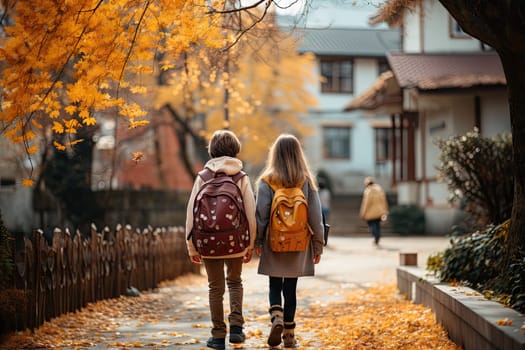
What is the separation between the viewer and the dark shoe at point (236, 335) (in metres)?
7.95

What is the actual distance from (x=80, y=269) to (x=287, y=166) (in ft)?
12.2

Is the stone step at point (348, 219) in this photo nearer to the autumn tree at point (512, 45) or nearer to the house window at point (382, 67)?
the house window at point (382, 67)

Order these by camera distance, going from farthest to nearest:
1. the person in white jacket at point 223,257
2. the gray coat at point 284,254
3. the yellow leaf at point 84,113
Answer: the yellow leaf at point 84,113 < the gray coat at point 284,254 < the person in white jacket at point 223,257

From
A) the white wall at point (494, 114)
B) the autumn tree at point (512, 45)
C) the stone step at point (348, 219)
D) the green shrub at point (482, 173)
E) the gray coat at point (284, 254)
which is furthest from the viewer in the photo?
the stone step at point (348, 219)

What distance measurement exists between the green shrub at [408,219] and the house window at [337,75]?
671 inches

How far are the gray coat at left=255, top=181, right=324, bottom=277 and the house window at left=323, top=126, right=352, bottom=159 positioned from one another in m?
38.7

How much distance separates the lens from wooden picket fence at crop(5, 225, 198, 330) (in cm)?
852

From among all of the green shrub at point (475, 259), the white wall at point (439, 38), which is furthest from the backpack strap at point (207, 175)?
the white wall at point (439, 38)

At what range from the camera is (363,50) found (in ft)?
152

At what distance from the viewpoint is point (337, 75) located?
4659 centimetres

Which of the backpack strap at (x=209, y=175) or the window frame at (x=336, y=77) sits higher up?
the window frame at (x=336, y=77)

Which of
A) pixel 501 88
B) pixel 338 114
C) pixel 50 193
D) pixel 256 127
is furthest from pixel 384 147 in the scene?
pixel 50 193

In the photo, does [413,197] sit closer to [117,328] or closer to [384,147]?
[384,147]

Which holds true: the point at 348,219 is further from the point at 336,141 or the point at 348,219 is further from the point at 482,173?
the point at 482,173
